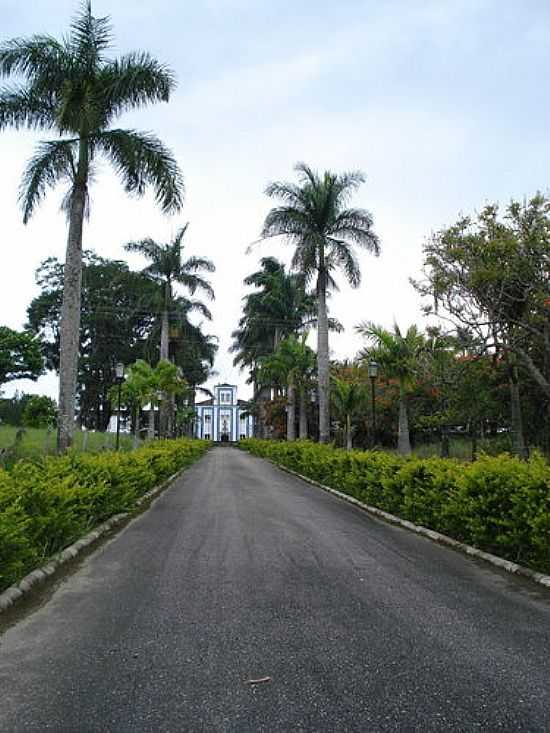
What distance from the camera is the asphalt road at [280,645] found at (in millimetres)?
3088

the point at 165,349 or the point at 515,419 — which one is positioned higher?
the point at 165,349

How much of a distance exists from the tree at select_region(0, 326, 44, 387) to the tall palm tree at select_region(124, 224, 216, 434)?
10323 mm

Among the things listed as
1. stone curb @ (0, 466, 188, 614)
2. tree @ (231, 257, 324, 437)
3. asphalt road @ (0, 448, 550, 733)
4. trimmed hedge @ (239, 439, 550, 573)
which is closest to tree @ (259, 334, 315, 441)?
tree @ (231, 257, 324, 437)

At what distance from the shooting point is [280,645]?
404 centimetres

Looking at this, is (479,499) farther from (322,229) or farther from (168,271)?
(168,271)

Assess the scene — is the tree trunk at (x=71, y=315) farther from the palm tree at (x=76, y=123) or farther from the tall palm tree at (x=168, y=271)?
the tall palm tree at (x=168, y=271)

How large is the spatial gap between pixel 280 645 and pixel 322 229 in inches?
832

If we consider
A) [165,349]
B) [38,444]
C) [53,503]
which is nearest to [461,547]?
[53,503]

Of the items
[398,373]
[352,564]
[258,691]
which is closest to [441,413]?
[398,373]

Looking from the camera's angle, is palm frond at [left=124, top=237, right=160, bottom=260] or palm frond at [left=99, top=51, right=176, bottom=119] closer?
palm frond at [left=99, top=51, right=176, bottom=119]

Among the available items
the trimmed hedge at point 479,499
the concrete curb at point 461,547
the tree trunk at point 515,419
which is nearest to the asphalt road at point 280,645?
the concrete curb at point 461,547

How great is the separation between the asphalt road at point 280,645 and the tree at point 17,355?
1310 inches

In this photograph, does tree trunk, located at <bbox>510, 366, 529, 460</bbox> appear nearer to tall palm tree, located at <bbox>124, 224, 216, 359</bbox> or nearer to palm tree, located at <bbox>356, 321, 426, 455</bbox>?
palm tree, located at <bbox>356, 321, 426, 455</bbox>

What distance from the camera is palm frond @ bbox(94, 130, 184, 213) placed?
1549 centimetres
